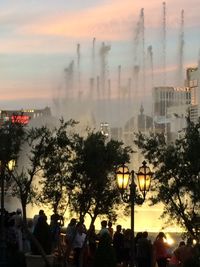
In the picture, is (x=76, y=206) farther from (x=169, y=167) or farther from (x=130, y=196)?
(x=169, y=167)

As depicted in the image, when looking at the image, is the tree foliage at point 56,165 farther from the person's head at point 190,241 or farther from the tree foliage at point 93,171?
the person's head at point 190,241

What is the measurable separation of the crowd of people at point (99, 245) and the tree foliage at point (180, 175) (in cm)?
66

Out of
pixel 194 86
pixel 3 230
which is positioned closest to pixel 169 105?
pixel 194 86

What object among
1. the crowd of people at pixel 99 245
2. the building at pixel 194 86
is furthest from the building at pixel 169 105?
the crowd of people at pixel 99 245

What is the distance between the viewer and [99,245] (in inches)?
525

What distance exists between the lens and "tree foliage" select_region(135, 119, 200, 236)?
41.1ft

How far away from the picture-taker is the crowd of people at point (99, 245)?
13.3 meters

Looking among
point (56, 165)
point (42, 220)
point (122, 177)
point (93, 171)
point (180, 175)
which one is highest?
point (56, 165)

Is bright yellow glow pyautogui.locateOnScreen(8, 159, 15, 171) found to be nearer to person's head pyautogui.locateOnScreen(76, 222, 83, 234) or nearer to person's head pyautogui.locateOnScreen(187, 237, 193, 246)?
person's head pyautogui.locateOnScreen(76, 222, 83, 234)

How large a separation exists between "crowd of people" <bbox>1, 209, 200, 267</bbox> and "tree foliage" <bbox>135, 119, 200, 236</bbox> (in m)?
0.66

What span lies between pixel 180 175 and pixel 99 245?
6.86 feet

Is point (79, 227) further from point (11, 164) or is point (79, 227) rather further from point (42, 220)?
point (11, 164)

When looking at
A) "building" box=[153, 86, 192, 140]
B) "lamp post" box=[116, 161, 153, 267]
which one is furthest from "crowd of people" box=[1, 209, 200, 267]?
"building" box=[153, 86, 192, 140]

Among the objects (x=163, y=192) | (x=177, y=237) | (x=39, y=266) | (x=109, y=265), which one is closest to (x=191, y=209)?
(x=163, y=192)
